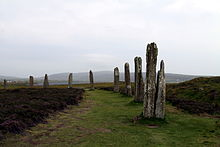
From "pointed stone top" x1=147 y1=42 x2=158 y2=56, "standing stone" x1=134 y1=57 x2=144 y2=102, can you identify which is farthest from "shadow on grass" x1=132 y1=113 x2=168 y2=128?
"standing stone" x1=134 y1=57 x2=144 y2=102

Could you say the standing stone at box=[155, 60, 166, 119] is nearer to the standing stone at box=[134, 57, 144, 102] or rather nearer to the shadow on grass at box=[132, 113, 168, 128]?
the shadow on grass at box=[132, 113, 168, 128]

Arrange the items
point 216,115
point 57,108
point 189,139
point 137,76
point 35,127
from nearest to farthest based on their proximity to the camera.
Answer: point 189,139, point 35,127, point 216,115, point 57,108, point 137,76

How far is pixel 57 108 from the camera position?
56.2 feet

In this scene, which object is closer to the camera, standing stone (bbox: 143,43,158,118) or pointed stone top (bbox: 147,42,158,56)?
standing stone (bbox: 143,43,158,118)

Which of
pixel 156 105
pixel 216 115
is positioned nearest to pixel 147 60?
pixel 156 105

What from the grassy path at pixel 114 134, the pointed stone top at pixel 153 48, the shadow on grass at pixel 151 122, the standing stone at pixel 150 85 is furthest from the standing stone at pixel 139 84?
the shadow on grass at pixel 151 122

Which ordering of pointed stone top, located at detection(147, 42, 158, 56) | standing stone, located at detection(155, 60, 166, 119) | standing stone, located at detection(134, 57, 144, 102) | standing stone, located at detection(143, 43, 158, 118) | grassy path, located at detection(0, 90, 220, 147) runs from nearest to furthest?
grassy path, located at detection(0, 90, 220, 147) → standing stone, located at detection(155, 60, 166, 119) → standing stone, located at detection(143, 43, 158, 118) → pointed stone top, located at detection(147, 42, 158, 56) → standing stone, located at detection(134, 57, 144, 102)

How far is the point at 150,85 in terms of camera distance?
45.6 ft

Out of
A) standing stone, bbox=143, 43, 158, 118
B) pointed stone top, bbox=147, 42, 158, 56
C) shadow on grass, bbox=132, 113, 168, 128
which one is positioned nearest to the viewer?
shadow on grass, bbox=132, 113, 168, 128

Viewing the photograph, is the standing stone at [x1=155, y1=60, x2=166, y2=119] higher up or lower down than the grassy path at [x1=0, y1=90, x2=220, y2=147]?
higher up

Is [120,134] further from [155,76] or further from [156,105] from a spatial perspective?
[155,76]

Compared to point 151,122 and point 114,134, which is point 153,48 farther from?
point 114,134

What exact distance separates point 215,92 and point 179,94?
19.3 feet

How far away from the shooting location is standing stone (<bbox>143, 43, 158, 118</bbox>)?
13.8 metres
